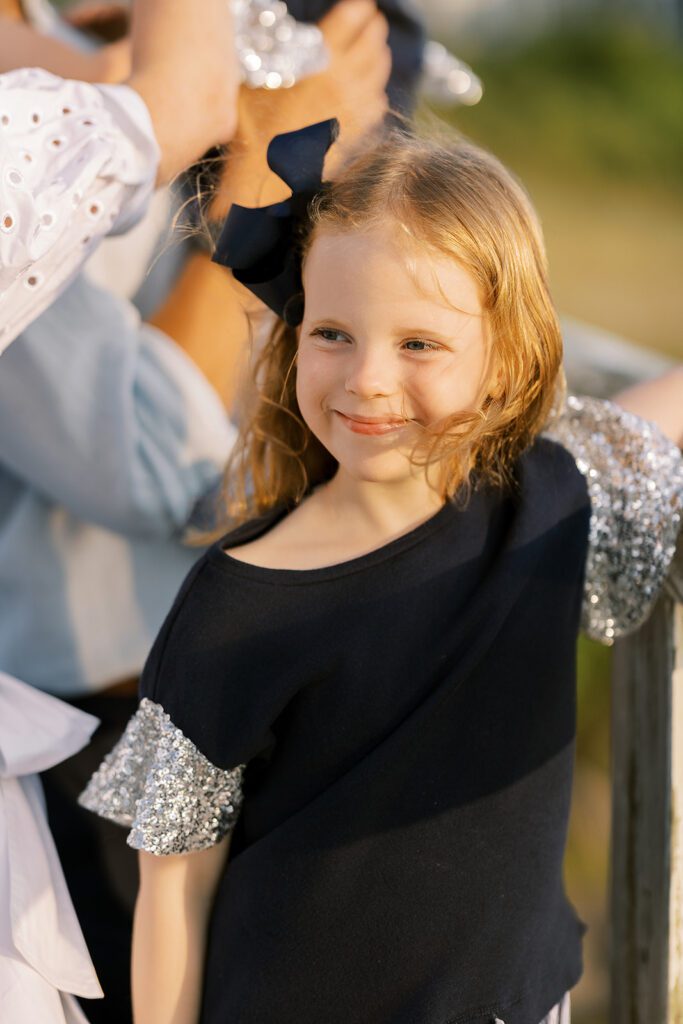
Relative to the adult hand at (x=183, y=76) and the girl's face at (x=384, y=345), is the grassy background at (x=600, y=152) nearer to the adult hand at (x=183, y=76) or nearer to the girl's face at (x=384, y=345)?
the adult hand at (x=183, y=76)

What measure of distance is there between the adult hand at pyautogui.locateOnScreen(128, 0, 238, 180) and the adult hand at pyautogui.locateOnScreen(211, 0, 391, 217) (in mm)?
42

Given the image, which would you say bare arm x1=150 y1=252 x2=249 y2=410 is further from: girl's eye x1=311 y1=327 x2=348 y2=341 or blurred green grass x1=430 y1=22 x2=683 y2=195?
blurred green grass x1=430 y1=22 x2=683 y2=195

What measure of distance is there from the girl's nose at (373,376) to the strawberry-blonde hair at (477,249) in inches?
2.5

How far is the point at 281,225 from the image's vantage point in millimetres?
1025

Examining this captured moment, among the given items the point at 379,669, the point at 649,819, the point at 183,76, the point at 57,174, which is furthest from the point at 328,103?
the point at 649,819

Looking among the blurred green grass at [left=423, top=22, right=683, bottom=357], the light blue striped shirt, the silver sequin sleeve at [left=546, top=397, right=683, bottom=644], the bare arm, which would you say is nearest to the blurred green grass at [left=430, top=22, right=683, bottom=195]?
the blurred green grass at [left=423, top=22, right=683, bottom=357]

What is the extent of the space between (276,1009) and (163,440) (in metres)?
0.63

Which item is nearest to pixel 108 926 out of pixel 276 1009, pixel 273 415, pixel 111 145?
pixel 276 1009

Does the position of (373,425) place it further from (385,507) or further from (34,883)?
(34,883)

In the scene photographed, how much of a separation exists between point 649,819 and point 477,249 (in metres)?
0.72

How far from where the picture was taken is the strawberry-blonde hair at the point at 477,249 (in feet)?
3.10

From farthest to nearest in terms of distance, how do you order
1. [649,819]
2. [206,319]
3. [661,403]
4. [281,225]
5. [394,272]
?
1. [206,319]
2. [649,819]
3. [661,403]
4. [281,225]
5. [394,272]

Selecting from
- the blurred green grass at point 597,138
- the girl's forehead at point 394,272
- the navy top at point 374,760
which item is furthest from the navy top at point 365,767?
the blurred green grass at point 597,138

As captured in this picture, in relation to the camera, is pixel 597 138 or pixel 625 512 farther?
pixel 597 138
